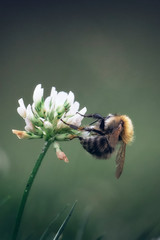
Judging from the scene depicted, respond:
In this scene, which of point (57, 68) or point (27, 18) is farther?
point (27, 18)

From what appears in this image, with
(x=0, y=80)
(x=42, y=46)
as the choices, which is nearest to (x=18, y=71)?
(x=0, y=80)

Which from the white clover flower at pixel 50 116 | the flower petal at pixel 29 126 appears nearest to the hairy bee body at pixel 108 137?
the white clover flower at pixel 50 116

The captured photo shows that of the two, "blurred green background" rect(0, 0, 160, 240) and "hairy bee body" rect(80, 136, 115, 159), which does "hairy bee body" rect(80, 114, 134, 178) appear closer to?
"hairy bee body" rect(80, 136, 115, 159)

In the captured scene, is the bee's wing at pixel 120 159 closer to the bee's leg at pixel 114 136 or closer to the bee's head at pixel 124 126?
the bee's head at pixel 124 126

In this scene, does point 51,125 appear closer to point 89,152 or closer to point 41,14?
point 89,152

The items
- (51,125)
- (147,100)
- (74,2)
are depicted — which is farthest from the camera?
(74,2)

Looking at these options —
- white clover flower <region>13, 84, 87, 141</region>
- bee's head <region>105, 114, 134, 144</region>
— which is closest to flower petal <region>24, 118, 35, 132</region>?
white clover flower <region>13, 84, 87, 141</region>
